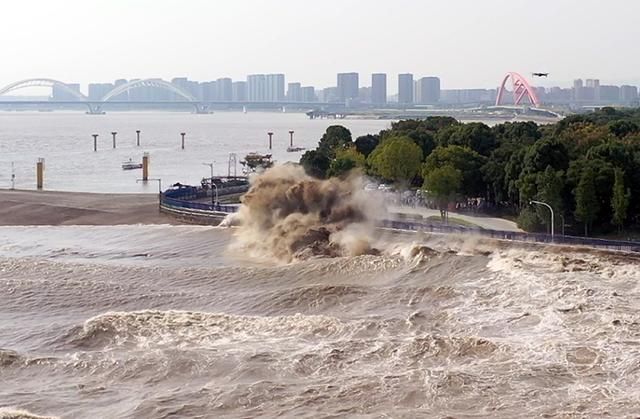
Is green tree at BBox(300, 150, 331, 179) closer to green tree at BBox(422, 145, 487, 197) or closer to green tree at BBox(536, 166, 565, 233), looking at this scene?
green tree at BBox(422, 145, 487, 197)

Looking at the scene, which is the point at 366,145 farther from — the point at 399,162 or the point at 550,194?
the point at 550,194

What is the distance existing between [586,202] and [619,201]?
0.89m

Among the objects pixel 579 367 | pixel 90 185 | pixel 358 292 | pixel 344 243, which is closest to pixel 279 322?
pixel 358 292

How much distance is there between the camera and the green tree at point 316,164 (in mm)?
38562

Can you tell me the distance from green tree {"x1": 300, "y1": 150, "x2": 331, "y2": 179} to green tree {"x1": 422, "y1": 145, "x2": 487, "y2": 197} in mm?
4943

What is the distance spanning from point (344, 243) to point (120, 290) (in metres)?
6.89

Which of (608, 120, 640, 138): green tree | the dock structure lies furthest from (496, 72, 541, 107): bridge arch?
(608, 120, 640, 138): green tree

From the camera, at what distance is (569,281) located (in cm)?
2044

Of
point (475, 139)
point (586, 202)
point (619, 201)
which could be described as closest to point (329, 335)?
point (586, 202)

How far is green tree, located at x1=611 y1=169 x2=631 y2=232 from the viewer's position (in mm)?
25906

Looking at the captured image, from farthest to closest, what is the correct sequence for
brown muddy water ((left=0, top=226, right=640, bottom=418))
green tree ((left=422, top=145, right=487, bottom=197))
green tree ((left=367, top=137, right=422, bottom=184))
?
green tree ((left=367, top=137, right=422, bottom=184)) < green tree ((left=422, top=145, right=487, bottom=197)) < brown muddy water ((left=0, top=226, right=640, bottom=418))

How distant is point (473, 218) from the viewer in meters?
31.0

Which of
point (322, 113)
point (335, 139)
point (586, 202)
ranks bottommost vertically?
point (586, 202)

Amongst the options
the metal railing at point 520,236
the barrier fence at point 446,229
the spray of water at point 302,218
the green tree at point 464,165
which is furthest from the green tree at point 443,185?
the metal railing at point 520,236
